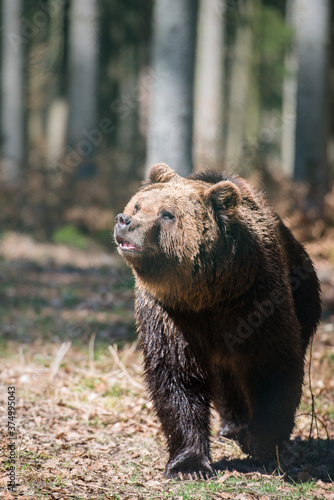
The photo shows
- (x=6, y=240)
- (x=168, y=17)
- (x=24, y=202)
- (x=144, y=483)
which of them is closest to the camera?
(x=144, y=483)

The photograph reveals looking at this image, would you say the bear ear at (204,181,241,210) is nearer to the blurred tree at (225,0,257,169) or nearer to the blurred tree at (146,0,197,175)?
the blurred tree at (146,0,197,175)

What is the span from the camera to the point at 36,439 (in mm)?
4793

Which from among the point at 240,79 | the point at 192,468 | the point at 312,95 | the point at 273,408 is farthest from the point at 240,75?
the point at 192,468

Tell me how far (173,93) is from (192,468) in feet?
17.8

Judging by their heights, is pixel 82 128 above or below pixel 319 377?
above

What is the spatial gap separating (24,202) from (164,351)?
1044cm

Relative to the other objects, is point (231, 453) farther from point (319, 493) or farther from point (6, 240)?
point (6, 240)

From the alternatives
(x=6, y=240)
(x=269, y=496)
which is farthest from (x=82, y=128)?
(x=269, y=496)

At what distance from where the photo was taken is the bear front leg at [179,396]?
14.0 feet

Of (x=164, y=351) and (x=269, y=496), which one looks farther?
(x=164, y=351)

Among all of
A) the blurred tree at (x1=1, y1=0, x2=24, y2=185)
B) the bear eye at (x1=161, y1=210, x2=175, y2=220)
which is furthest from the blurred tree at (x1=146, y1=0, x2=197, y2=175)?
the blurred tree at (x1=1, y1=0, x2=24, y2=185)

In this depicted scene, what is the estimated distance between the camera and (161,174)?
14.8 ft

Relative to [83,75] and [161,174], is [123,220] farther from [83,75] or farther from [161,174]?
[83,75]

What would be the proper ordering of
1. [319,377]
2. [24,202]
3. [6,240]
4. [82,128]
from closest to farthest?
1. [319,377]
2. [6,240]
3. [24,202]
4. [82,128]
